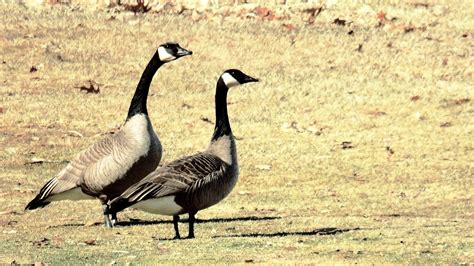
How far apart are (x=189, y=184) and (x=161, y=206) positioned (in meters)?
0.48

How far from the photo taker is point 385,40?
38.2 m

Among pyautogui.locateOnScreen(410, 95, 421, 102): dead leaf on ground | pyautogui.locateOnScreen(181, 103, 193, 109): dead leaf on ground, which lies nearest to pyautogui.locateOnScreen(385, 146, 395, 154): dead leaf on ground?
pyautogui.locateOnScreen(410, 95, 421, 102): dead leaf on ground

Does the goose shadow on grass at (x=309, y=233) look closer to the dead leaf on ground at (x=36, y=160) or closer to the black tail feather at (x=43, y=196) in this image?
the black tail feather at (x=43, y=196)

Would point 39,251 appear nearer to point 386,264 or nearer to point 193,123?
point 386,264

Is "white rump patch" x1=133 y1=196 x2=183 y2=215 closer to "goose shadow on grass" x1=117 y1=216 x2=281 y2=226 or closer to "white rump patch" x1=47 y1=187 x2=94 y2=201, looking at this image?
"white rump patch" x1=47 y1=187 x2=94 y2=201

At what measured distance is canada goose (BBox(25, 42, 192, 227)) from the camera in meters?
17.7

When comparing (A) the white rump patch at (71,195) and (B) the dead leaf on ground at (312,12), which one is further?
(B) the dead leaf on ground at (312,12)

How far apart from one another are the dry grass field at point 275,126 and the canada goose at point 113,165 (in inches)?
22.4

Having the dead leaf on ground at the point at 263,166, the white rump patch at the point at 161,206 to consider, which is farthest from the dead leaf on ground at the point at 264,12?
the white rump patch at the point at 161,206

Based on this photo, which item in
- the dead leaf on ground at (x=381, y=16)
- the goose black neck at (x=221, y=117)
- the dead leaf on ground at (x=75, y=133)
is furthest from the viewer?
the dead leaf on ground at (x=381, y=16)

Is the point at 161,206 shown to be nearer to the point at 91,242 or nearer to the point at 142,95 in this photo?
the point at 91,242

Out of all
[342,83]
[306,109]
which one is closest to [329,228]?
[306,109]

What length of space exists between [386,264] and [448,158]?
13.4 m

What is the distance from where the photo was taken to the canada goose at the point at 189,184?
50.4 feet
